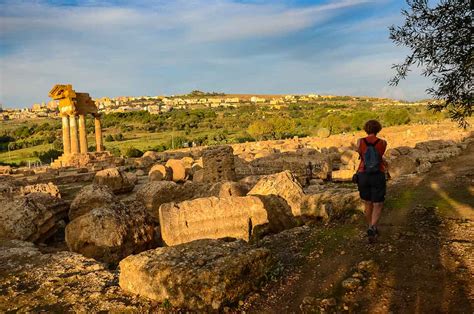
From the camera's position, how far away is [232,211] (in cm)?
873

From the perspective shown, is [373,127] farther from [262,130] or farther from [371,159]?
[262,130]

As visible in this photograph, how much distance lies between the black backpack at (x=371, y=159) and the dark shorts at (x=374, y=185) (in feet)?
0.31

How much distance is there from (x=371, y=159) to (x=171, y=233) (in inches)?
172

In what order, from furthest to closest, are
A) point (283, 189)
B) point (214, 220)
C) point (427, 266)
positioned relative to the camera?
point (283, 189) → point (214, 220) → point (427, 266)

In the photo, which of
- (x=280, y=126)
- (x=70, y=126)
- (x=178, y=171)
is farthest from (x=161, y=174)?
(x=280, y=126)

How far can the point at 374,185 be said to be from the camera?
6.57 metres

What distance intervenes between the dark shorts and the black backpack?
9cm

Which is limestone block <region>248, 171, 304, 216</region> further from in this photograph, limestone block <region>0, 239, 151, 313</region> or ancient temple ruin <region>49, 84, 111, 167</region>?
ancient temple ruin <region>49, 84, 111, 167</region>

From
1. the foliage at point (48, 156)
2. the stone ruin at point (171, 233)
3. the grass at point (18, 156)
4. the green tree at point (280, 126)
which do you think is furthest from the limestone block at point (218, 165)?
the green tree at point (280, 126)

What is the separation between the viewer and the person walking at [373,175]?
6.53 metres

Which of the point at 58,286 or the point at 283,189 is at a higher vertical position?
the point at 283,189

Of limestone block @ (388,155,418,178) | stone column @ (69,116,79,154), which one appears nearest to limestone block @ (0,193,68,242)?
limestone block @ (388,155,418,178)

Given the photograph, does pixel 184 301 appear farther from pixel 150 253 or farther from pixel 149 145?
pixel 149 145

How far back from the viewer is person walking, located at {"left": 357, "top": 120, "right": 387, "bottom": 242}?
653cm
